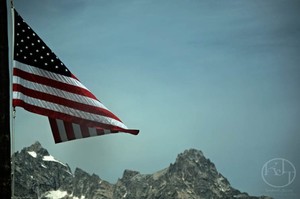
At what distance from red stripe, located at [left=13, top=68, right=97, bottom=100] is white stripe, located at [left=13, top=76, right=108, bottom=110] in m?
0.11

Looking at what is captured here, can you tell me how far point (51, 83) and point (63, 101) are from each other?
663 mm

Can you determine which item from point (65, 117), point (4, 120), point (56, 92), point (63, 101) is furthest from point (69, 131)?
point (4, 120)

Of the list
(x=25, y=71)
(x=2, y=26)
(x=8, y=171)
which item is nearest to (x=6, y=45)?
(x=2, y=26)

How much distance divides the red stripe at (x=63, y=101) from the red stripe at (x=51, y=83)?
1.18 ft

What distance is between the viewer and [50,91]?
16875mm

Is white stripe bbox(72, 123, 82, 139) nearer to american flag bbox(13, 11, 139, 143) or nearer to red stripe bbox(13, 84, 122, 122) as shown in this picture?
american flag bbox(13, 11, 139, 143)

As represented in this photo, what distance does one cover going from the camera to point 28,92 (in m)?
16.5

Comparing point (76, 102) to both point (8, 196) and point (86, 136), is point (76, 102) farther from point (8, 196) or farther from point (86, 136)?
point (8, 196)

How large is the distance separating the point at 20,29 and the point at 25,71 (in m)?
1.21

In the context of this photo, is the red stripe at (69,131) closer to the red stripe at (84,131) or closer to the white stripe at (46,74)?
the red stripe at (84,131)

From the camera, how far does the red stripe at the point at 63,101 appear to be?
54.0 feet

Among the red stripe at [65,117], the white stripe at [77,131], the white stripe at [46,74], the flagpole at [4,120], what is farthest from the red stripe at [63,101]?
the flagpole at [4,120]

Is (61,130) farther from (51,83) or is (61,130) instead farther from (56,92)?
(51,83)

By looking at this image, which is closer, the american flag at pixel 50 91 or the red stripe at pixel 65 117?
the red stripe at pixel 65 117
